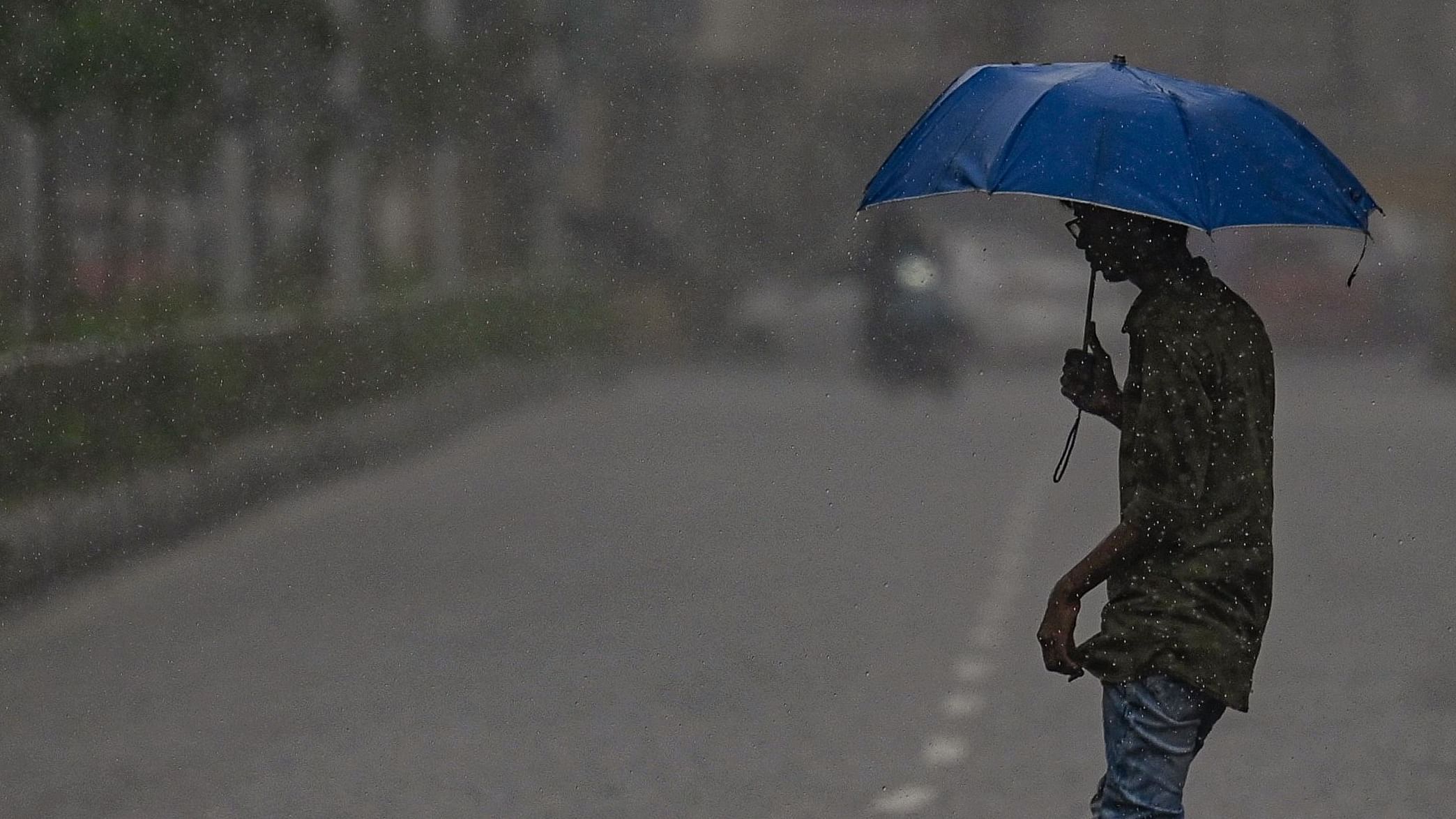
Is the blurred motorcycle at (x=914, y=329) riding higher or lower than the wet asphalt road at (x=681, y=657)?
lower

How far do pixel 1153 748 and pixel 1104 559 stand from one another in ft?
0.84

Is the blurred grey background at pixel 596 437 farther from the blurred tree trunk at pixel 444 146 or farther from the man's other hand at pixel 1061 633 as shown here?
the man's other hand at pixel 1061 633

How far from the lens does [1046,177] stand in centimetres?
378

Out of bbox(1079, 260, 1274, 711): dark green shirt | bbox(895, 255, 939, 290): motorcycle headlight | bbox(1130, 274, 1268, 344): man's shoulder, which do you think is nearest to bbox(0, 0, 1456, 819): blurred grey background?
bbox(895, 255, 939, 290): motorcycle headlight

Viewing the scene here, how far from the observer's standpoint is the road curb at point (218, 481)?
33.4 ft

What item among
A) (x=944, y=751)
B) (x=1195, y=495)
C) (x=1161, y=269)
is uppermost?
(x=1161, y=269)

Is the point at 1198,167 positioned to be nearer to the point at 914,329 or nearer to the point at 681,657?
the point at 681,657

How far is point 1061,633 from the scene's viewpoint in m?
3.67

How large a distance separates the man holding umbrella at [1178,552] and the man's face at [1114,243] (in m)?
0.10

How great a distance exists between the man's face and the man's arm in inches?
15.2

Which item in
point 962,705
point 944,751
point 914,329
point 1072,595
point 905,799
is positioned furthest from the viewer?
point 914,329

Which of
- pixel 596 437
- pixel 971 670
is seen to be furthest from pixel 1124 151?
pixel 596 437

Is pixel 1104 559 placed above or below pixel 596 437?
above

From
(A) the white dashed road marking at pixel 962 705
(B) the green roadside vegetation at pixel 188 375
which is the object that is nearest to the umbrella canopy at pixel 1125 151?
(A) the white dashed road marking at pixel 962 705
